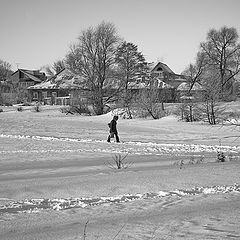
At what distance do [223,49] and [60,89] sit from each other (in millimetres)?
31444

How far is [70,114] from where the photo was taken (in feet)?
156

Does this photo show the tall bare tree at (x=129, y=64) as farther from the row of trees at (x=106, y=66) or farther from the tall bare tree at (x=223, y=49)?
the tall bare tree at (x=223, y=49)

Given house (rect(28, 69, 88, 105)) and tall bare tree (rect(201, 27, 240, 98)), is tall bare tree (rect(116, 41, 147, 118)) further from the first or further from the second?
tall bare tree (rect(201, 27, 240, 98))

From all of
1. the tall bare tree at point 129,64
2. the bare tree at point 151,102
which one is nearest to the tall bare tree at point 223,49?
the tall bare tree at point 129,64

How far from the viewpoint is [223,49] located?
192ft

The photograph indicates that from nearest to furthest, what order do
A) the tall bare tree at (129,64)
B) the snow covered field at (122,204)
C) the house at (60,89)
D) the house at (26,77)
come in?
1. the snow covered field at (122,204)
2. the house at (60,89)
3. the tall bare tree at (129,64)
4. the house at (26,77)

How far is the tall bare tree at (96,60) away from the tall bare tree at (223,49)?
62.2 ft

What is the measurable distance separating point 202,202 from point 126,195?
160 cm

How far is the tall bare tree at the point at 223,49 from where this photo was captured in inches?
2298

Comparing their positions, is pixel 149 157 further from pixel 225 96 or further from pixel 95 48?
pixel 95 48

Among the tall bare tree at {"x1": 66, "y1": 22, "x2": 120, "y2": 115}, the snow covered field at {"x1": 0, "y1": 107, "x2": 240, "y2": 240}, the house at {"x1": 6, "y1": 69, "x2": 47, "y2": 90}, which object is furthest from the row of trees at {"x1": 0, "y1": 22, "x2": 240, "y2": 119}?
the house at {"x1": 6, "y1": 69, "x2": 47, "y2": 90}

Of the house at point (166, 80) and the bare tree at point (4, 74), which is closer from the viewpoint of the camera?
the house at point (166, 80)

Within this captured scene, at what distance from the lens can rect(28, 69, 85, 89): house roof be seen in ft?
162

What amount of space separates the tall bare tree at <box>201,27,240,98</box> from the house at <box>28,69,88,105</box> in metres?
25.3
